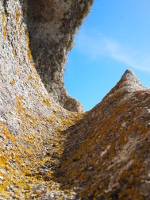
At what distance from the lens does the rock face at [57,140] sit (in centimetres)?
642

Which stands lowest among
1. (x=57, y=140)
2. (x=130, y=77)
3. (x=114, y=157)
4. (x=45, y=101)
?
(x=114, y=157)

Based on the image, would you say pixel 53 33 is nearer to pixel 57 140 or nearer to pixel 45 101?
pixel 45 101

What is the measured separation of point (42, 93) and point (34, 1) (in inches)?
483

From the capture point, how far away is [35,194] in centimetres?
704

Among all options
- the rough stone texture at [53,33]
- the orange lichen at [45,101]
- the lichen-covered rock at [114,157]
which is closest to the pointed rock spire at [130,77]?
the lichen-covered rock at [114,157]

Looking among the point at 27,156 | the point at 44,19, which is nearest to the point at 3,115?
the point at 27,156

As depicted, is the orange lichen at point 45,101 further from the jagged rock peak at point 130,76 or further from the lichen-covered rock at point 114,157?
the jagged rock peak at point 130,76

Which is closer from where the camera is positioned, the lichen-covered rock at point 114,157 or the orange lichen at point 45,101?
the lichen-covered rock at point 114,157

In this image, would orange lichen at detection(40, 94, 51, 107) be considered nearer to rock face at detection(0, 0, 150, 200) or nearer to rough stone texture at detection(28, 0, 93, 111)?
rock face at detection(0, 0, 150, 200)

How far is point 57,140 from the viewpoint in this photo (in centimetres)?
1230

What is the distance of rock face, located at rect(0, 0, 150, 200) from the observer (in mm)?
6418

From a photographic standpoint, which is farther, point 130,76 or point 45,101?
point 130,76

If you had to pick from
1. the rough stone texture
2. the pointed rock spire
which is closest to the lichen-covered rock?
the pointed rock spire

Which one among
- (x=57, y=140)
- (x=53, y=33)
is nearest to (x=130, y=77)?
(x=57, y=140)
